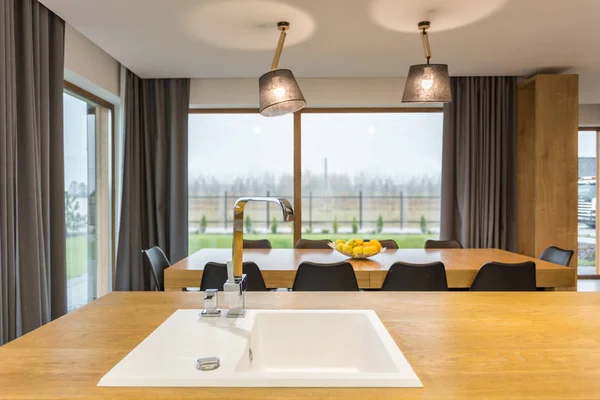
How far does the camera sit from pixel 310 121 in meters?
5.50

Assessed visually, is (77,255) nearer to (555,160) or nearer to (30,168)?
(30,168)

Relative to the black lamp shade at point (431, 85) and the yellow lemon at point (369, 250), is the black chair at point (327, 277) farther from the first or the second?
the black lamp shade at point (431, 85)

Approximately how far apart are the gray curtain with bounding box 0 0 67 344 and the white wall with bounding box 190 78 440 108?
1.94 meters

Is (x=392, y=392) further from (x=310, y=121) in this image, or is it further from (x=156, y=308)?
(x=310, y=121)

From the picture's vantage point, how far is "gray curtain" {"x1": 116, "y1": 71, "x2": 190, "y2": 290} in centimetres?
516

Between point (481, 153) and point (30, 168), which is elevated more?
point (481, 153)

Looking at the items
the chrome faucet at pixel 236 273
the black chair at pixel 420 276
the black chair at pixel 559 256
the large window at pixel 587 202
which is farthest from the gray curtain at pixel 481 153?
the chrome faucet at pixel 236 273

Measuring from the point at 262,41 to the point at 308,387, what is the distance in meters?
3.45

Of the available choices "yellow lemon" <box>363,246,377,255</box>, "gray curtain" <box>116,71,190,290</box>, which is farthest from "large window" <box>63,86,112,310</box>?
"yellow lemon" <box>363,246,377,255</box>

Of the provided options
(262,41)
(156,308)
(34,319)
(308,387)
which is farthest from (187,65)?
(308,387)

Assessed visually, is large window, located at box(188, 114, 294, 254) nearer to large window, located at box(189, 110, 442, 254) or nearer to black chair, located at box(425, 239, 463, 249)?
large window, located at box(189, 110, 442, 254)

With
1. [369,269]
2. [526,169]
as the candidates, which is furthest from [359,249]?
[526,169]

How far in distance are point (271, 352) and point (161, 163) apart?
13.7 ft

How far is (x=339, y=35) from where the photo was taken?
3744 millimetres
